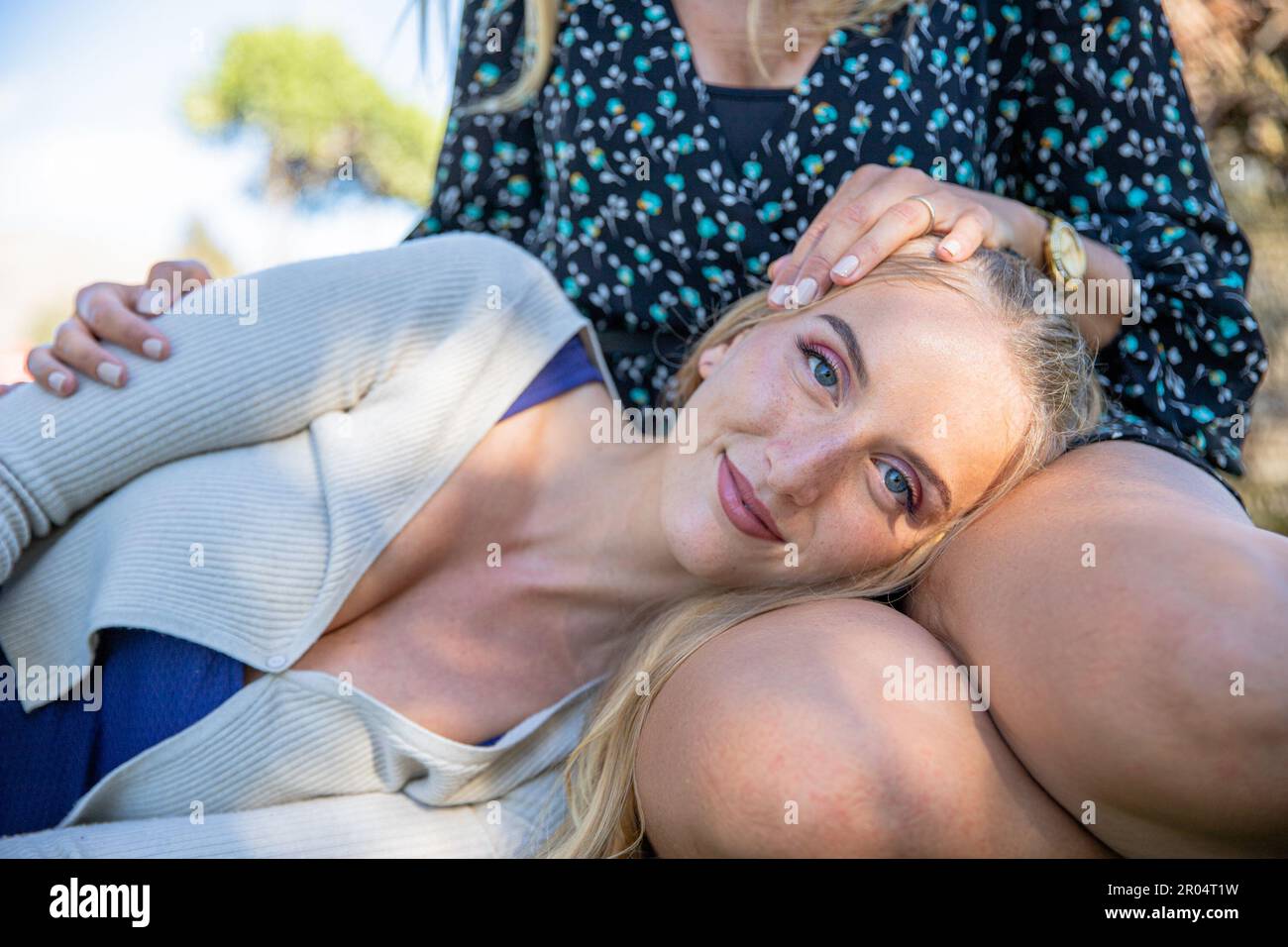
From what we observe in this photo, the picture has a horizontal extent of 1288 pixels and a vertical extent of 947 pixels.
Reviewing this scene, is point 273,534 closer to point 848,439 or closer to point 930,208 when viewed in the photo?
point 848,439

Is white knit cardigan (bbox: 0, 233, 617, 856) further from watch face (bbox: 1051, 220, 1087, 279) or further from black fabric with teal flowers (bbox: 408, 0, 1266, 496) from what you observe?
watch face (bbox: 1051, 220, 1087, 279)

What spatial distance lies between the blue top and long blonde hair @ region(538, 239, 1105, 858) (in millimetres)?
565

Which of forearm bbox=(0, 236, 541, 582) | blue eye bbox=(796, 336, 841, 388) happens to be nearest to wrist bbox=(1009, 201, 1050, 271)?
blue eye bbox=(796, 336, 841, 388)

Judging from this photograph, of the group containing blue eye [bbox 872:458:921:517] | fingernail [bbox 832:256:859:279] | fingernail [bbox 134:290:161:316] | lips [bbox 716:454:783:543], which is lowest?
lips [bbox 716:454:783:543]

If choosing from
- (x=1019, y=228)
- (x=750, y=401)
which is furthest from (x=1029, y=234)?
(x=750, y=401)

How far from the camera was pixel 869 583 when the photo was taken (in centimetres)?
162

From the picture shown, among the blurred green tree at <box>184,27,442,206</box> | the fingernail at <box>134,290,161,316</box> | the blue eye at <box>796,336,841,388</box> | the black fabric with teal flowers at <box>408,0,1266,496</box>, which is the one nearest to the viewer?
the blue eye at <box>796,336,841,388</box>

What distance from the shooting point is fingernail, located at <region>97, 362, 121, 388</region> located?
1.62 metres

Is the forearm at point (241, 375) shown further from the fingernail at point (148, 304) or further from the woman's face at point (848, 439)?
the woman's face at point (848, 439)

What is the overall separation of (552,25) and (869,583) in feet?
4.47

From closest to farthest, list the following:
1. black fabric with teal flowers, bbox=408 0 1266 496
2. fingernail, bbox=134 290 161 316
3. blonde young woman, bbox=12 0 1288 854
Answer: blonde young woman, bbox=12 0 1288 854 → fingernail, bbox=134 290 161 316 → black fabric with teal flowers, bbox=408 0 1266 496

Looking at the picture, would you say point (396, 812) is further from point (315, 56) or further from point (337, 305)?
point (315, 56)
